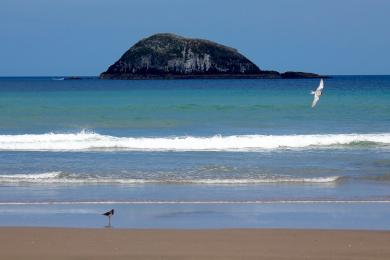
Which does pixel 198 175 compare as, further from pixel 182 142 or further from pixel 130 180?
pixel 182 142

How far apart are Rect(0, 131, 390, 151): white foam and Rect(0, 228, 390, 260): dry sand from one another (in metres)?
12.3

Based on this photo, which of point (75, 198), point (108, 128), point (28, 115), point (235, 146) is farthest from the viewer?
point (28, 115)

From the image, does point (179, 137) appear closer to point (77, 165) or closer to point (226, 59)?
point (77, 165)

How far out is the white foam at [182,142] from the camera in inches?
906

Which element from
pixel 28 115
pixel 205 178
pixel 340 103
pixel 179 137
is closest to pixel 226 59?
pixel 340 103

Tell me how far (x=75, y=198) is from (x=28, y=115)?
26.1m

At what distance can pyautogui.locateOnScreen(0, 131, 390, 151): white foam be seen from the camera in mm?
23016

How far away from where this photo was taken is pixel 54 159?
19.6m

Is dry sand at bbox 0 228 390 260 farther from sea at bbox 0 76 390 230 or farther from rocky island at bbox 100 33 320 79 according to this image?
rocky island at bbox 100 33 320 79

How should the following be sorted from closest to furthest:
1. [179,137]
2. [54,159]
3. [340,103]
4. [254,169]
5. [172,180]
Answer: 1. [172,180]
2. [254,169]
3. [54,159]
4. [179,137]
5. [340,103]

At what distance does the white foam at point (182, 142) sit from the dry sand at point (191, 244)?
483 inches

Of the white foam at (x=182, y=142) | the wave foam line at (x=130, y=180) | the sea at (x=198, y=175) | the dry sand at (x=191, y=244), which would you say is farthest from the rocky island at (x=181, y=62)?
the dry sand at (x=191, y=244)

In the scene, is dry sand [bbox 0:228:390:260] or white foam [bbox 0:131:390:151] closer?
dry sand [bbox 0:228:390:260]

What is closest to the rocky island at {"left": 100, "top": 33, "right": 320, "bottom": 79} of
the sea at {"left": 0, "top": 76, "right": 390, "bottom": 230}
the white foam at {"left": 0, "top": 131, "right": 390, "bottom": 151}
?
the sea at {"left": 0, "top": 76, "right": 390, "bottom": 230}
